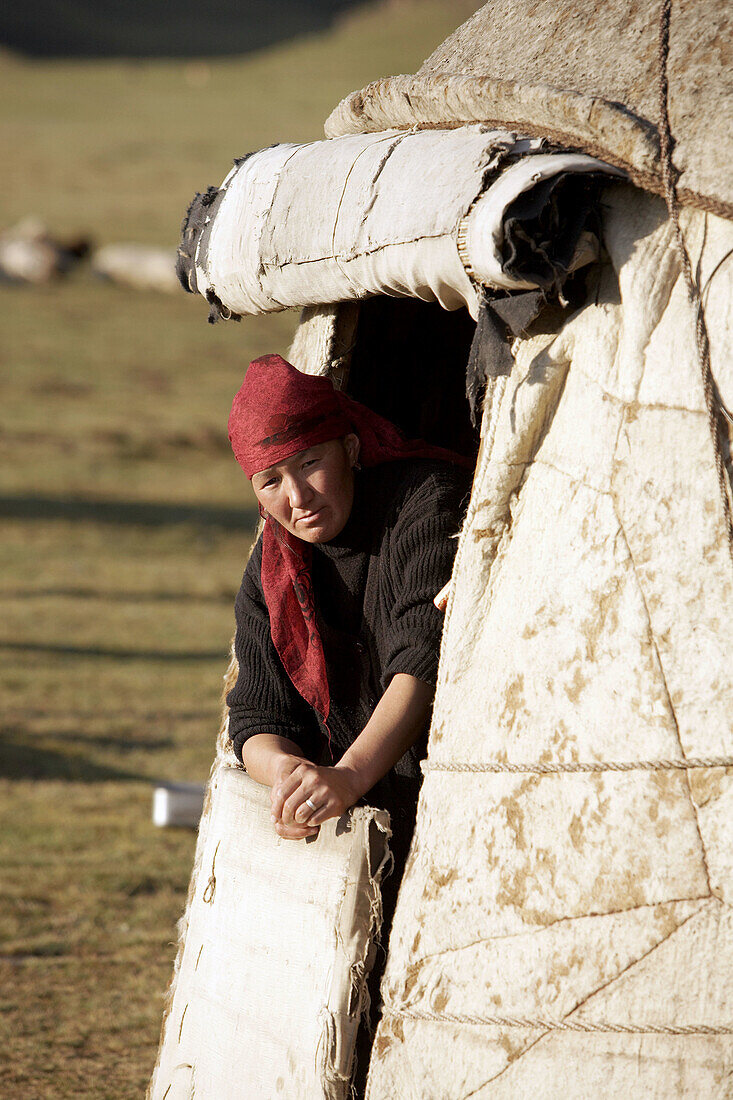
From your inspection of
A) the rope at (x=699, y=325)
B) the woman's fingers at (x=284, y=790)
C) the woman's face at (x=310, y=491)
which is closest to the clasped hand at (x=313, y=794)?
the woman's fingers at (x=284, y=790)

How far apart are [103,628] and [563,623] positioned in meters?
7.48

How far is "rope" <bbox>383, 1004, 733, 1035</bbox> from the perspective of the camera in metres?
1.96

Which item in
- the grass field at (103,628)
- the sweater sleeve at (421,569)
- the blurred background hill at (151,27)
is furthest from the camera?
the blurred background hill at (151,27)

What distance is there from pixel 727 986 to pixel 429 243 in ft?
4.56

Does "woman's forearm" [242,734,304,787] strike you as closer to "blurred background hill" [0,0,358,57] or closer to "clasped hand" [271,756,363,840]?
"clasped hand" [271,756,363,840]

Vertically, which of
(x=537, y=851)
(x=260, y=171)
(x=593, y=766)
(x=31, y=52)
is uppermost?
(x=31, y=52)

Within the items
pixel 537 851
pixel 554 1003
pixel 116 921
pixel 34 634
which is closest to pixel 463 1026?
pixel 554 1003

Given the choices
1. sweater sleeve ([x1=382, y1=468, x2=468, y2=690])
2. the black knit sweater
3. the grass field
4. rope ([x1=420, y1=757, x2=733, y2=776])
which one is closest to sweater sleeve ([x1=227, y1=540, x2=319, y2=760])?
the black knit sweater

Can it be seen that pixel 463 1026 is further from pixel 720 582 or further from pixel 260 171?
pixel 260 171

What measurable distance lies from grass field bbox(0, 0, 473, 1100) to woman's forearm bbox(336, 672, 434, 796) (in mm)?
1872

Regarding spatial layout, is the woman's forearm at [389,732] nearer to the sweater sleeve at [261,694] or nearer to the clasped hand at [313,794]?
the clasped hand at [313,794]

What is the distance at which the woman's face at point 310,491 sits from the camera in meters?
2.50

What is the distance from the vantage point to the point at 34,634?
8945 mm

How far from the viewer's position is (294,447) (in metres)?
2.45
